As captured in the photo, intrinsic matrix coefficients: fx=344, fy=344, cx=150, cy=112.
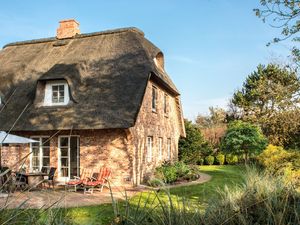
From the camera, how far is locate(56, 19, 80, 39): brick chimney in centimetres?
2003

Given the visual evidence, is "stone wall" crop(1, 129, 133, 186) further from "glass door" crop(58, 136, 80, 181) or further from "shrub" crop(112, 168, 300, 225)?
"shrub" crop(112, 168, 300, 225)

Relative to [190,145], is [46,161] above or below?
below

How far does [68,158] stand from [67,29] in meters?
8.51

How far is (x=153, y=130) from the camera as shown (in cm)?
1738

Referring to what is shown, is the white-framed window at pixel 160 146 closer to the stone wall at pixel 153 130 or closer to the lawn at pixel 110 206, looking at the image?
the stone wall at pixel 153 130

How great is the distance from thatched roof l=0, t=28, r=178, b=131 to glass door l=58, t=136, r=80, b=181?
134cm

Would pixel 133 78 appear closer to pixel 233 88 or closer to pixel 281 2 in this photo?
pixel 281 2

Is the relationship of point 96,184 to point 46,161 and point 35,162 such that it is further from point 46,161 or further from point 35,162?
point 35,162

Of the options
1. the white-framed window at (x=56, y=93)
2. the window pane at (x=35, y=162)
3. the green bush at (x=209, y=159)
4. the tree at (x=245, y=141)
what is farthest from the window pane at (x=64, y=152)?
the green bush at (x=209, y=159)

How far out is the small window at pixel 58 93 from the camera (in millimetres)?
15812

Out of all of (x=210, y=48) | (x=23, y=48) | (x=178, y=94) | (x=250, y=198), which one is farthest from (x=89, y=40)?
(x=250, y=198)

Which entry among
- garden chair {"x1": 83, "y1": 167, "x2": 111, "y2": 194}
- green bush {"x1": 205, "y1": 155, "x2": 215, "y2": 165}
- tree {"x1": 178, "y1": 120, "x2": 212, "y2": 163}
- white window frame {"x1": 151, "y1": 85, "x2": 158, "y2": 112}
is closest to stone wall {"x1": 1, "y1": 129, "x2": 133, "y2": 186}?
garden chair {"x1": 83, "y1": 167, "x2": 111, "y2": 194}

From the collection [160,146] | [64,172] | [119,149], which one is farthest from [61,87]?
[160,146]

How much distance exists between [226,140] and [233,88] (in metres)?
19.9
